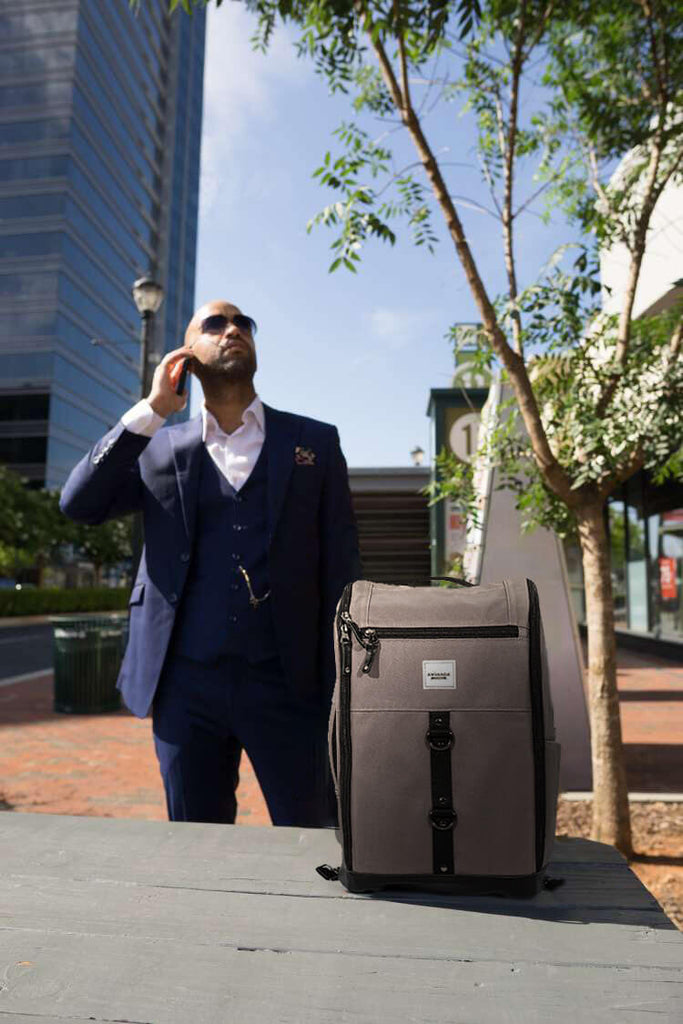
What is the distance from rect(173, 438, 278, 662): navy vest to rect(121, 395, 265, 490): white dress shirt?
3 centimetres

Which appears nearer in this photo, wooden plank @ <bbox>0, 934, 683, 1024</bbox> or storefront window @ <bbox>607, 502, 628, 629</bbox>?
wooden plank @ <bbox>0, 934, 683, 1024</bbox>

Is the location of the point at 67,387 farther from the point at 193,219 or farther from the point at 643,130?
the point at 643,130

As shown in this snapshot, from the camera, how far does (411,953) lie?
1.12 m

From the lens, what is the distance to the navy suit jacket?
2146mm

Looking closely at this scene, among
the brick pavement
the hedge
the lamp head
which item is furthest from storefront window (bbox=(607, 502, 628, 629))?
the hedge

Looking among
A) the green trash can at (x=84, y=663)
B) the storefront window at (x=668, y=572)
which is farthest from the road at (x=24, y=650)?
the storefront window at (x=668, y=572)

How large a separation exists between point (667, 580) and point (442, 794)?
58.8ft

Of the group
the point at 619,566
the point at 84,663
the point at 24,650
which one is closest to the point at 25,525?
the point at 24,650

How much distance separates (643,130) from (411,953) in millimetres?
5139

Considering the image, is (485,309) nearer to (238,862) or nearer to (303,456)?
(303,456)

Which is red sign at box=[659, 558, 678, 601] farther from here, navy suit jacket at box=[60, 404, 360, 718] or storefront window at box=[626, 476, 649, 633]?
navy suit jacket at box=[60, 404, 360, 718]

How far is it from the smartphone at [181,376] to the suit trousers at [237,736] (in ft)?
2.47

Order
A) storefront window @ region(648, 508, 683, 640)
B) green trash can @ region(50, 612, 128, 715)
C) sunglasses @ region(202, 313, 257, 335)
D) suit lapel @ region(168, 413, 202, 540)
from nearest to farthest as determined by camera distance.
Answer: suit lapel @ region(168, 413, 202, 540) < sunglasses @ region(202, 313, 257, 335) < green trash can @ region(50, 612, 128, 715) < storefront window @ region(648, 508, 683, 640)

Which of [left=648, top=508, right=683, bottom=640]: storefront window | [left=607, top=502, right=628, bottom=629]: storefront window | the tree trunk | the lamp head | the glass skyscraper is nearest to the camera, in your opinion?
the tree trunk
